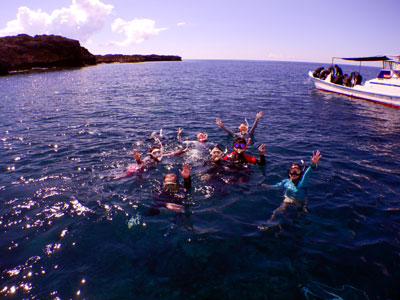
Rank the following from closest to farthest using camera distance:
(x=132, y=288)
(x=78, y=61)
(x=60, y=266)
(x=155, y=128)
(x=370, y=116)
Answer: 1. (x=132, y=288)
2. (x=60, y=266)
3. (x=155, y=128)
4. (x=370, y=116)
5. (x=78, y=61)

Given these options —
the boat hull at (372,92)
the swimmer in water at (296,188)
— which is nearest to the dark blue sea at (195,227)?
the swimmer in water at (296,188)

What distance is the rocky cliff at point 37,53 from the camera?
6200 centimetres

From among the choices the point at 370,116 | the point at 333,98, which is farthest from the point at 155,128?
the point at 333,98

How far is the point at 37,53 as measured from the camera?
72.2 m

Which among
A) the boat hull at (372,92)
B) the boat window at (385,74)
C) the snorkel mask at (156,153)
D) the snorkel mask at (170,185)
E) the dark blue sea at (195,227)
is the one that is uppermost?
the boat window at (385,74)

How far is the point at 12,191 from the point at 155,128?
843cm

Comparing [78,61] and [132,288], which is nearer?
[132,288]

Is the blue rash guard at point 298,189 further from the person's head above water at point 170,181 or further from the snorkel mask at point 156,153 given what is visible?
the snorkel mask at point 156,153

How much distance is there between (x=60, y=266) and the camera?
468 cm

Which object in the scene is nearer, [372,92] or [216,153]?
[216,153]

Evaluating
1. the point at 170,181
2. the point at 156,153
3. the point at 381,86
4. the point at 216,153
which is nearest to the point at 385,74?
the point at 381,86

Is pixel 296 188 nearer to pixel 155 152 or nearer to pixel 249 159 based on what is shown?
pixel 249 159

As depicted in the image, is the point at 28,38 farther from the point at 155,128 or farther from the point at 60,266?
the point at 60,266

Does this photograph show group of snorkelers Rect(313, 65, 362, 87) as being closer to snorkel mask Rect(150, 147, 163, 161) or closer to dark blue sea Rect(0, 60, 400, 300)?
dark blue sea Rect(0, 60, 400, 300)
